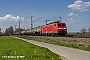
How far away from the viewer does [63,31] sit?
189 feet

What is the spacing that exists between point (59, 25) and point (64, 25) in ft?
4.74

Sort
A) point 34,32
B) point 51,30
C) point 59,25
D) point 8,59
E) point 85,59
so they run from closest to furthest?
1. point 8,59
2. point 85,59
3. point 59,25
4. point 51,30
5. point 34,32

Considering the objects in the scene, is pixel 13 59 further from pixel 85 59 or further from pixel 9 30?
pixel 9 30

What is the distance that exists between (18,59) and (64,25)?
45.3 m

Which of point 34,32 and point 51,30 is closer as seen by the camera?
point 51,30

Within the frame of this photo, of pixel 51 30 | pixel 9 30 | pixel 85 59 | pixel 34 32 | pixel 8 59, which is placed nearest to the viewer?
pixel 8 59

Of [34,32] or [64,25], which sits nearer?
[64,25]

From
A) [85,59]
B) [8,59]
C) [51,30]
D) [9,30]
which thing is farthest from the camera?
[9,30]

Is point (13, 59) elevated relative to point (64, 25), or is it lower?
lower

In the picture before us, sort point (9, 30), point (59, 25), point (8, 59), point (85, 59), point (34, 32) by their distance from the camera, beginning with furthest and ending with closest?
point (9, 30), point (34, 32), point (59, 25), point (85, 59), point (8, 59)

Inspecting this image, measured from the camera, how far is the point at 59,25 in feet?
188

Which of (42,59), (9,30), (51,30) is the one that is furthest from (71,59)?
(9,30)

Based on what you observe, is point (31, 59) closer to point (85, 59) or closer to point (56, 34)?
point (85, 59)

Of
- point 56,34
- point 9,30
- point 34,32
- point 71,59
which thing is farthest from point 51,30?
point 9,30
